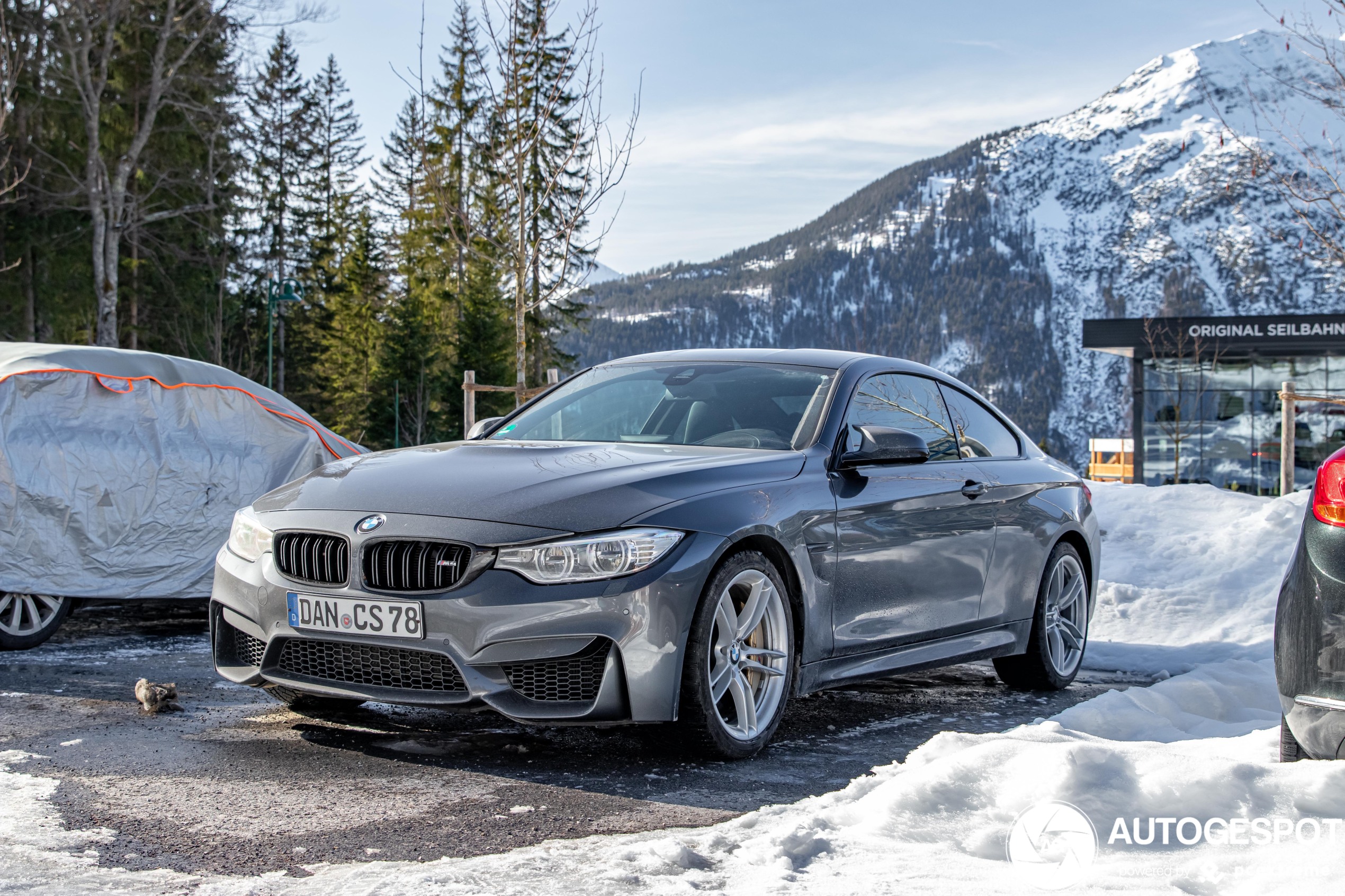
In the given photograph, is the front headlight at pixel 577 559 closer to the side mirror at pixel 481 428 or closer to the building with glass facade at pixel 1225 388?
the side mirror at pixel 481 428

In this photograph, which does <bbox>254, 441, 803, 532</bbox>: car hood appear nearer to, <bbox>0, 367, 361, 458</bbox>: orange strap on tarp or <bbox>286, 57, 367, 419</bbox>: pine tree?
<bbox>0, 367, 361, 458</bbox>: orange strap on tarp

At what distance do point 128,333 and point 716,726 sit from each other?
123 feet

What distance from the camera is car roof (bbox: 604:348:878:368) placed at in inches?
221

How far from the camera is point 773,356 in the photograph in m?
5.73

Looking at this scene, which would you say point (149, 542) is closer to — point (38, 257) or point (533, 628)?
point (533, 628)

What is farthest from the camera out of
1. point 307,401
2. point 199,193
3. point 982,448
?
point 307,401

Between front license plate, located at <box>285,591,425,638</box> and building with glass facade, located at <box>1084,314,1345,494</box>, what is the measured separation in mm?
44539

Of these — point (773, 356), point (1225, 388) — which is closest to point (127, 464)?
point (773, 356)

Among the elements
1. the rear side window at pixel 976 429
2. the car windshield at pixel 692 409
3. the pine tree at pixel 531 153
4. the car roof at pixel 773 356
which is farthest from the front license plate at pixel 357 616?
the pine tree at pixel 531 153

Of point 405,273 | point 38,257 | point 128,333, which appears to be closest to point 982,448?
point 38,257

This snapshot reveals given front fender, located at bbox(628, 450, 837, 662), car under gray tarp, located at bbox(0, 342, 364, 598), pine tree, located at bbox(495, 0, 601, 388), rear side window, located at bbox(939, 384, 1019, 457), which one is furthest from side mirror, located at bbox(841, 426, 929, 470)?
pine tree, located at bbox(495, 0, 601, 388)

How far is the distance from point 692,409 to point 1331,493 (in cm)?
263

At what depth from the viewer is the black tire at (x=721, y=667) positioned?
415 cm

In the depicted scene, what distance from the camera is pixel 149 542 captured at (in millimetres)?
7340
